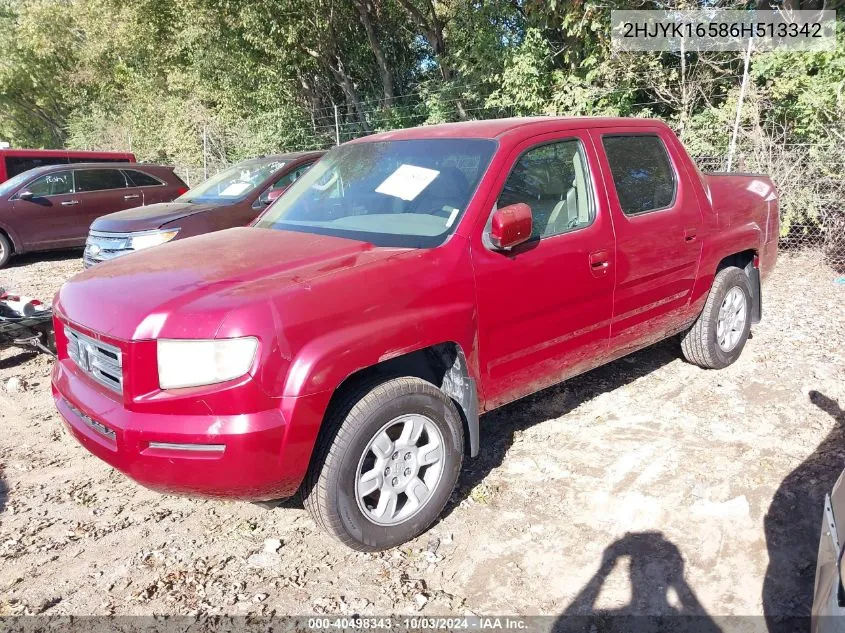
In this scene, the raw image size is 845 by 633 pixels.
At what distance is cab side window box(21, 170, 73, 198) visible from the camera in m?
10.2

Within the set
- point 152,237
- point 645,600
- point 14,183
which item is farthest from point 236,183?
point 645,600

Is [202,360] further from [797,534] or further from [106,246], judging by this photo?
[106,246]

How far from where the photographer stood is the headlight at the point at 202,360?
7.59ft

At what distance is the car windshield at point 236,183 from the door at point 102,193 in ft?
11.6

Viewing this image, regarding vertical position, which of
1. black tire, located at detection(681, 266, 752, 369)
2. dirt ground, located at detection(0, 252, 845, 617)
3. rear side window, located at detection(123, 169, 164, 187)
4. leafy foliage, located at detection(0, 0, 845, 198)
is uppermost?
leafy foliage, located at detection(0, 0, 845, 198)

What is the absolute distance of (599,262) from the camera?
137 inches

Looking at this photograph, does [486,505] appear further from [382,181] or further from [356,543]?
[382,181]

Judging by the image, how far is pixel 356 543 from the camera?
2697 millimetres

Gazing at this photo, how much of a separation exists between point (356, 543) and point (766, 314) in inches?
207

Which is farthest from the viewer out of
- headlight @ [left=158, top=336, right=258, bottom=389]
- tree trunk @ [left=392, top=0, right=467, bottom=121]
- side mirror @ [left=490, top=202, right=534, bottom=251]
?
tree trunk @ [left=392, top=0, right=467, bottom=121]

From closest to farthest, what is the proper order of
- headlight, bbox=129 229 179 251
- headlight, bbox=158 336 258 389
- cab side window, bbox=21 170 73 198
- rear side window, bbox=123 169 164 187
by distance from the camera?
headlight, bbox=158 336 258 389 → headlight, bbox=129 229 179 251 → cab side window, bbox=21 170 73 198 → rear side window, bbox=123 169 164 187

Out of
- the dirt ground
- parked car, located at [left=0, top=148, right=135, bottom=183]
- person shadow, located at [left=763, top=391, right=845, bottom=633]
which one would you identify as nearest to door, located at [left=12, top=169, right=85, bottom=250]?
parked car, located at [left=0, top=148, right=135, bottom=183]

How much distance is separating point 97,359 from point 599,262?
256 centimetres

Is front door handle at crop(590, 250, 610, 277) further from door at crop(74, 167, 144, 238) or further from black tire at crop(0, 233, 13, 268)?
black tire at crop(0, 233, 13, 268)
